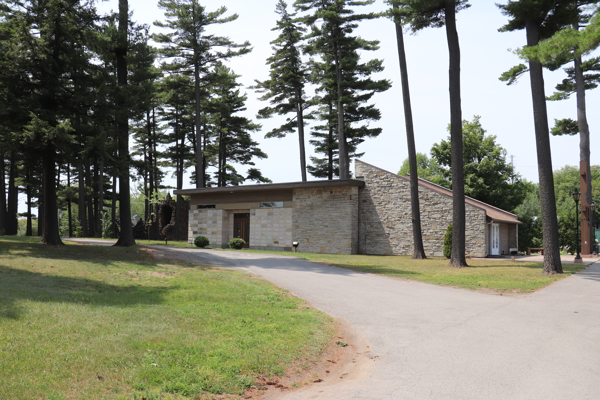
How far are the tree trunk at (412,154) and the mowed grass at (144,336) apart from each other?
1471 cm

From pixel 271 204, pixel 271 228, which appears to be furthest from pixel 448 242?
pixel 271 204

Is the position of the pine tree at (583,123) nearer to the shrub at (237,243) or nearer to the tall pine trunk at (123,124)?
the shrub at (237,243)

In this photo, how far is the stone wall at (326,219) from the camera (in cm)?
2809

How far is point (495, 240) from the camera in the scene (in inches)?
1105

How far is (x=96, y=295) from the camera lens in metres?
9.30

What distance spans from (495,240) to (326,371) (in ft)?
81.5

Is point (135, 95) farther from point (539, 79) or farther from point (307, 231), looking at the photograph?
point (539, 79)

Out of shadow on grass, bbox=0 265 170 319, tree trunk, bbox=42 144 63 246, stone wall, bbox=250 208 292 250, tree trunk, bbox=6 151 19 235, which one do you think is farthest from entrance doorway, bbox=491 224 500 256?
Answer: tree trunk, bbox=6 151 19 235

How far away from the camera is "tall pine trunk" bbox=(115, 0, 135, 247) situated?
21234mm

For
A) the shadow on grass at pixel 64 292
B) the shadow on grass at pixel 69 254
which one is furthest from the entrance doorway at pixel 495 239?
the shadow on grass at pixel 64 292

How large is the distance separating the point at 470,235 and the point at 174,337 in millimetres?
22445

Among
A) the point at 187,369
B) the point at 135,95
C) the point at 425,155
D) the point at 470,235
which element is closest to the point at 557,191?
the point at 425,155

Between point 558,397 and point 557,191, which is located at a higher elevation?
point 557,191

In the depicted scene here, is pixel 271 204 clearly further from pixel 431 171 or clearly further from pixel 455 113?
pixel 431 171
